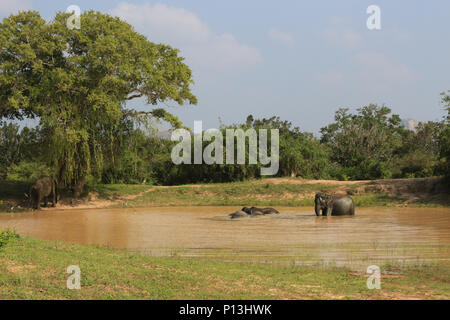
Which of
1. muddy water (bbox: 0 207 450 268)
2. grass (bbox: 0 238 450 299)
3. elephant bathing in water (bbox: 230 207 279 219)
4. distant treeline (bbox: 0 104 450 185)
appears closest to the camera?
grass (bbox: 0 238 450 299)

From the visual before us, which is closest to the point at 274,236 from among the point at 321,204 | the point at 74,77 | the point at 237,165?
the point at 321,204

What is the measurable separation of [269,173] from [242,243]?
28.4 metres

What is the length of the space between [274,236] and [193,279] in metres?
7.09

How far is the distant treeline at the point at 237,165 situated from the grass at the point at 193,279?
2141 centimetres

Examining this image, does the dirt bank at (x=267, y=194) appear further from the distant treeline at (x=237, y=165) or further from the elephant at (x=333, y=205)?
the elephant at (x=333, y=205)

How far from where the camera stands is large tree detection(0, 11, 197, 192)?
28.0m

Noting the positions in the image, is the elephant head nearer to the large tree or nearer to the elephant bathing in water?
the elephant bathing in water

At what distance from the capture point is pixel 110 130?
102 feet

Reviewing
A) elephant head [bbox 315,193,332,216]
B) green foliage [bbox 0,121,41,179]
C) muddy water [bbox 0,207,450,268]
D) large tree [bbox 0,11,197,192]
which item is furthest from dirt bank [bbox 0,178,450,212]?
green foliage [bbox 0,121,41,179]

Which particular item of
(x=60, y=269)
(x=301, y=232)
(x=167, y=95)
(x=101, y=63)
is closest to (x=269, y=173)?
(x=167, y=95)

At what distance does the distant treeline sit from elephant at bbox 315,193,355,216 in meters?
10.8

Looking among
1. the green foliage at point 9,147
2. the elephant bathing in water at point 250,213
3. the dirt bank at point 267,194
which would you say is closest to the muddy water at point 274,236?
the elephant bathing in water at point 250,213

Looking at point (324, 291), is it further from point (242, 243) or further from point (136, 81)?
point (136, 81)

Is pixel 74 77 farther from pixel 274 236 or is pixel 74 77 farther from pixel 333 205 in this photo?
pixel 274 236
